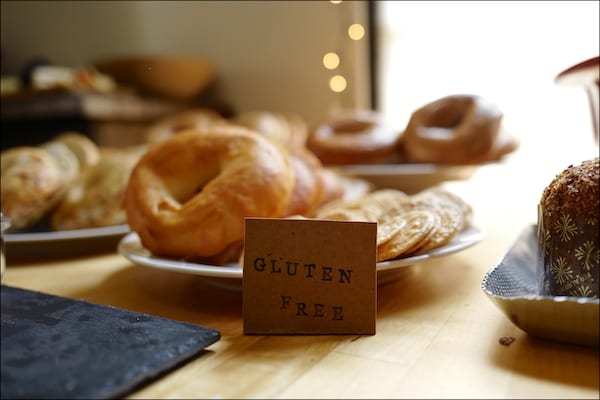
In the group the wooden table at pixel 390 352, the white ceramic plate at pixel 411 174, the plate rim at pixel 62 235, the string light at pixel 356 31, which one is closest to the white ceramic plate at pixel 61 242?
the plate rim at pixel 62 235

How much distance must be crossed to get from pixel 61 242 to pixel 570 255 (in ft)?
2.62

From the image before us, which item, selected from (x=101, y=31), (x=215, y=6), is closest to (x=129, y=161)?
(x=215, y=6)

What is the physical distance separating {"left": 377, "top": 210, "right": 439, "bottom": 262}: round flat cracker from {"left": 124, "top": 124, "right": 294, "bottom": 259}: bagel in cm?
16

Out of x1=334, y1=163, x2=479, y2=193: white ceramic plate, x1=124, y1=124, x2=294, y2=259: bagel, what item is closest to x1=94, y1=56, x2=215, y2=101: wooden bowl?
x1=334, y1=163, x2=479, y2=193: white ceramic plate

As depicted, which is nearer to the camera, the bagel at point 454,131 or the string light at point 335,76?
the bagel at point 454,131

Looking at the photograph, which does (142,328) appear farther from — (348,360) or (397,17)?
(397,17)

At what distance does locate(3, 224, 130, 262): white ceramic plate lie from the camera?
924mm

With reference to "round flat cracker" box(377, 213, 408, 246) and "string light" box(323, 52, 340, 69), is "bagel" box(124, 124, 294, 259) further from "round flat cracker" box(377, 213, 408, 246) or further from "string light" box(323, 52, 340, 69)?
"string light" box(323, 52, 340, 69)

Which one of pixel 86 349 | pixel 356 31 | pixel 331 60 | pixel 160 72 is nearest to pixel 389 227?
pixel 86 349

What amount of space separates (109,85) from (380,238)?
5.73 ft

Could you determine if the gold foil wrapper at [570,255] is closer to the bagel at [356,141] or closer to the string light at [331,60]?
the bagel at [356,141]

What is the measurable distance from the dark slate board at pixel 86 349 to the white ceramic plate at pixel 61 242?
0.35 meters

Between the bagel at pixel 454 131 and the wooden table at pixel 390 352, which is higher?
the bagel at pixel 454 131

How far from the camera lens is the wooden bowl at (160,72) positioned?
7.10 feet
